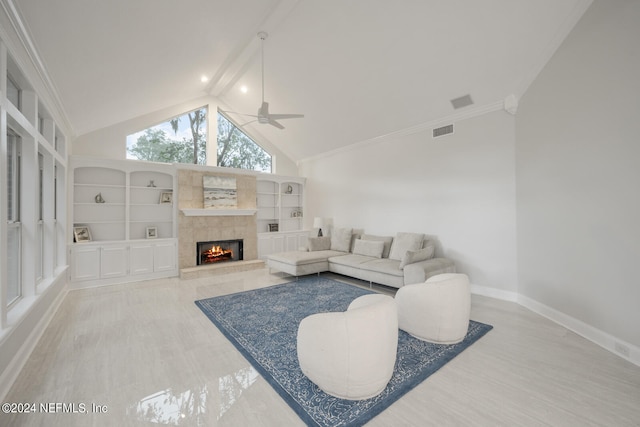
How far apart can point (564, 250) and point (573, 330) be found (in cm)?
92

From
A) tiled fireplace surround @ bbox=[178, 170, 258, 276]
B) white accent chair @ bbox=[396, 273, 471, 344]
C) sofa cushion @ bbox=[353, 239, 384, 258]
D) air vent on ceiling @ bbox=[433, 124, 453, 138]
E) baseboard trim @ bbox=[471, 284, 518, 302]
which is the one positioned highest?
air vent on ceiling @ bbox=[433, 124, 453, 138]

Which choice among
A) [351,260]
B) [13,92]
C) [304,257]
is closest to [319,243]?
[304,257]

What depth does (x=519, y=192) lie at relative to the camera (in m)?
4.11

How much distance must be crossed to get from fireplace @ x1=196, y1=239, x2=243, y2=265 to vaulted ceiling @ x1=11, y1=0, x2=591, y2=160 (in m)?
3.27

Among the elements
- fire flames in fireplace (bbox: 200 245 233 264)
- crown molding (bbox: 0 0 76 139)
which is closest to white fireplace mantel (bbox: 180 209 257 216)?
fire flames in fireplace (bbox: 200 245 233 264)

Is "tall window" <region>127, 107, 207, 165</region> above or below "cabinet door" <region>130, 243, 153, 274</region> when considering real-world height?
above

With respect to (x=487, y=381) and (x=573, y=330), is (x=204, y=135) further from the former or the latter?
(x=573, y=330)

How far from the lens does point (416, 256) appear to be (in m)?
4.54

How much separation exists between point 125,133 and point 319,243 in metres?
4.90

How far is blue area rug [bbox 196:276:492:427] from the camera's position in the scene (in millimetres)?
1950

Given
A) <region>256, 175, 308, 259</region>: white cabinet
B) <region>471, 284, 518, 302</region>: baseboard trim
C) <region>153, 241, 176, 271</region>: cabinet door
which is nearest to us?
<region>471, 284, 518, 302</region>: baseboard trim

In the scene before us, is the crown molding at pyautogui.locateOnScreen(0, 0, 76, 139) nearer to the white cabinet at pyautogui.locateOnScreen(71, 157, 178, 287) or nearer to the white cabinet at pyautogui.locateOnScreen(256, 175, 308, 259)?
the white cabinet at pyautogui.locateOnScreen(71, 157, 178, 287)

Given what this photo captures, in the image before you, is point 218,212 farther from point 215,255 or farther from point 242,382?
point 242,382

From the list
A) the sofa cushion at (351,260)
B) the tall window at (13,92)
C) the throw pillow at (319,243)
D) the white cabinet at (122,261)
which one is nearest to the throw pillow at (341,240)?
the throw pillow at (319,243)
